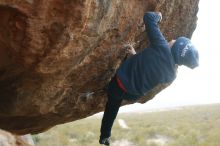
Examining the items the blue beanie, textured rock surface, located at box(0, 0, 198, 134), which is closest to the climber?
the blue beanie

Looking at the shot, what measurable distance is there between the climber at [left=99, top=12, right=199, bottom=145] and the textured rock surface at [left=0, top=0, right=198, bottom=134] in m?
0.48

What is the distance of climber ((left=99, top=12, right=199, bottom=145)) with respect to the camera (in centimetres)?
662

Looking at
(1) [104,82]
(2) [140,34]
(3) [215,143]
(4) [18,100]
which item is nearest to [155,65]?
(2) [140,34]

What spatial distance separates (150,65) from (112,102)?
1143 millimetres

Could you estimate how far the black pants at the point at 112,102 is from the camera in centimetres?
721

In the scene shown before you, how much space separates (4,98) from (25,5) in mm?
2813

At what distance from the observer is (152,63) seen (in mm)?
6793

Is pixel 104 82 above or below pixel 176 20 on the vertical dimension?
below

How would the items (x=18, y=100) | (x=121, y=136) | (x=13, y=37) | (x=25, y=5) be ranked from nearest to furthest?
1. (x=25, y=5)
2. (x=13, y=37)
3. (x=18, y=100)
4. (x=121, y=136)

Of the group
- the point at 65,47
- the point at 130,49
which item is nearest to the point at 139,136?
the point at 130,49

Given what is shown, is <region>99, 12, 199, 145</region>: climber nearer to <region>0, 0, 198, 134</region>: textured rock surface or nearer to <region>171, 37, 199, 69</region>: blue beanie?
<region>171, 37, 199, 69</region>: blue beanie

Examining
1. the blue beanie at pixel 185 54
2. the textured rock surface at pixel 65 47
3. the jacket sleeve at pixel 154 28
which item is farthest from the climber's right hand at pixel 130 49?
the blue beanie at pixel 185 54

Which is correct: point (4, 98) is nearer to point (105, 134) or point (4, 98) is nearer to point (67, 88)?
point (67, 88)

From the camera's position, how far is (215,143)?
2389 centimetres
